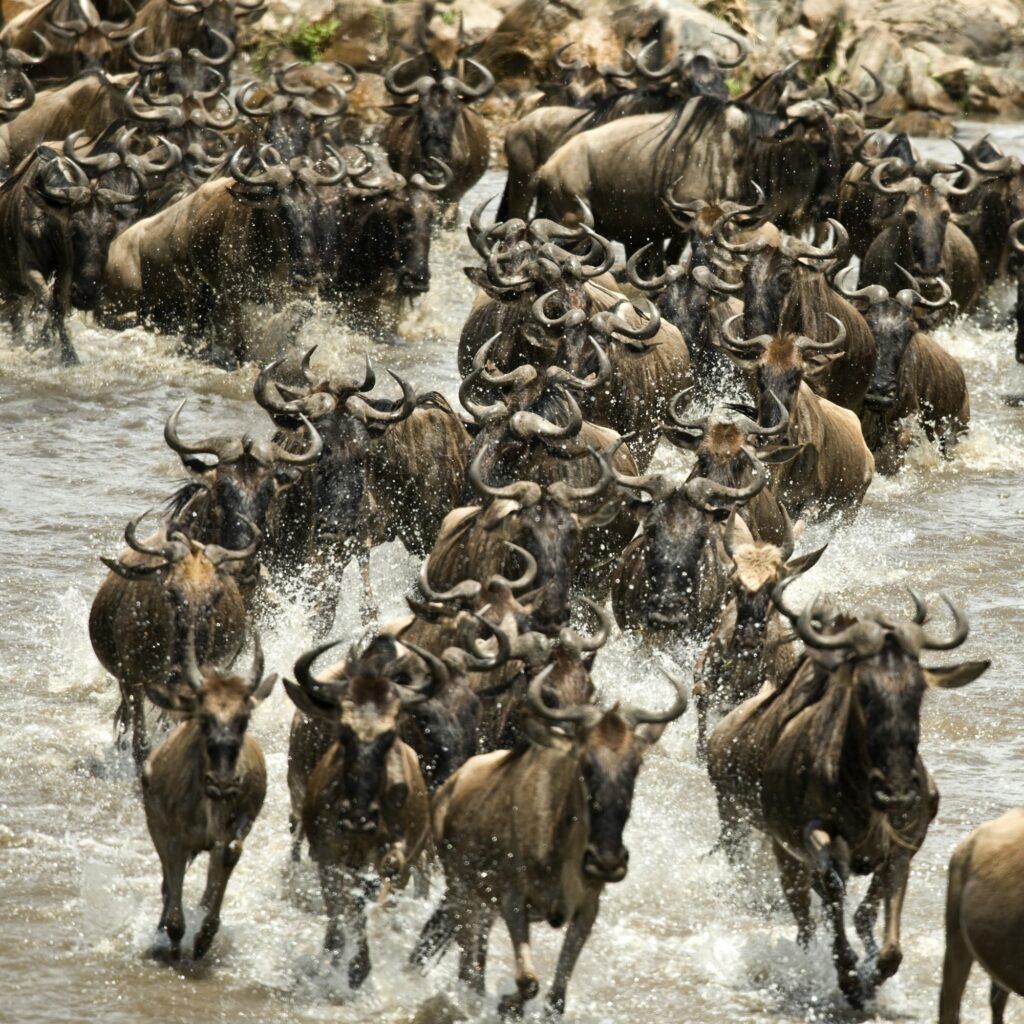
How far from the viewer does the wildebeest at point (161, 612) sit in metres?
9.75

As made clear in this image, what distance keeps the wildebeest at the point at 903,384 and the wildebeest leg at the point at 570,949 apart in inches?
342

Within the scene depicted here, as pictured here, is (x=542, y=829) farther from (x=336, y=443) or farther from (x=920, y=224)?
(x=920, y=224)

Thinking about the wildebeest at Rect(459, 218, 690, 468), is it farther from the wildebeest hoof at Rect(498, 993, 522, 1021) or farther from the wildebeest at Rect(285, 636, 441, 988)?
the wildebeest hoof at Rect(498, 993, 522, 1021)

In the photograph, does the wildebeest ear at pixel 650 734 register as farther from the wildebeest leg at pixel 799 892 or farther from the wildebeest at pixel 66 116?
the wildebeest at pixel 66 116

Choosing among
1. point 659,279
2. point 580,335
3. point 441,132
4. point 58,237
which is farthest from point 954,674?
point 441,132

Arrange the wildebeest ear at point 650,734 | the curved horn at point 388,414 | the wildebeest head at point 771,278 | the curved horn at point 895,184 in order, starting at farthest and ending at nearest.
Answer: the curved horn at point 895,184 → the wildebeest head at point 771,278 → the curved horn at point 388,414 → the wildebeest ear at point 650,734

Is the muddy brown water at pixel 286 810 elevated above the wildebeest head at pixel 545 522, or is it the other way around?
the wildebeest head at pixel 545 522

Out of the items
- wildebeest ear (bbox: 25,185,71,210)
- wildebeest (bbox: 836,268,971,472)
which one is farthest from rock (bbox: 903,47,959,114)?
wildebeest ear (bbox: 25,185,71,210)

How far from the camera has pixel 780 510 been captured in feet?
40.1

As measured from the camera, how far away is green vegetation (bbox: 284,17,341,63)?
27.6 meters

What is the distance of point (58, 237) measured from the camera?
18.1 metres

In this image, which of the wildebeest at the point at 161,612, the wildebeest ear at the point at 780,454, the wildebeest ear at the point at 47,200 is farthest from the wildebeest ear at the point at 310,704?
the wildebeest ear at the point at 47,200

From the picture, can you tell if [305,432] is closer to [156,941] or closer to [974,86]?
[156,941]

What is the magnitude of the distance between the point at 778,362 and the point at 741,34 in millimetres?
15469
